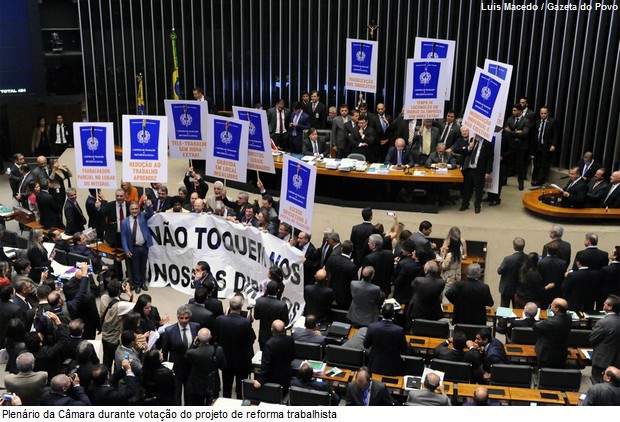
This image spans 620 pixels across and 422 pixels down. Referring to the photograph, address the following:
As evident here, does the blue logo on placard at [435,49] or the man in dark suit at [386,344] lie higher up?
the blue logo on placard at [435,49]

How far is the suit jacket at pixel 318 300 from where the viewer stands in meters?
11.4

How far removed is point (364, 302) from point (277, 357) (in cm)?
192

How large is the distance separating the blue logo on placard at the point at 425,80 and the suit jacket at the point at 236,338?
7082 mm

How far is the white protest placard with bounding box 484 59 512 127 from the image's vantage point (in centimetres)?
1441

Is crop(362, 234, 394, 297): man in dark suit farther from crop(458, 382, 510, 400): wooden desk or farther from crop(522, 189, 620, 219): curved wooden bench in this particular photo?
crop(522, 189, 620, 219): curved wooden bench

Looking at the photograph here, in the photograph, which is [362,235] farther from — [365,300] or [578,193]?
[578,193]

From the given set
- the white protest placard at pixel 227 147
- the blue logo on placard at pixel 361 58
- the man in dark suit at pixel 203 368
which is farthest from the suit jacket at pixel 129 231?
the blue logo on placard at pixel 361 58

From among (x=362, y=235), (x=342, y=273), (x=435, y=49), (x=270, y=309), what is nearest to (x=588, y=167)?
(x=435, y=49)

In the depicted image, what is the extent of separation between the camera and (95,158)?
13938 millimetres

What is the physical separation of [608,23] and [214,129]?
881 cm

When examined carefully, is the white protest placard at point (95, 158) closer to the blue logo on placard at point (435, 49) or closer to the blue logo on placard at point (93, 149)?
the blue logo on placard at point (93, 149)

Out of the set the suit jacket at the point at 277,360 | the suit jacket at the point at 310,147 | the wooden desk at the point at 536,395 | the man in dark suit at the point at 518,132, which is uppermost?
the man in dark suit at the point at 518,132
